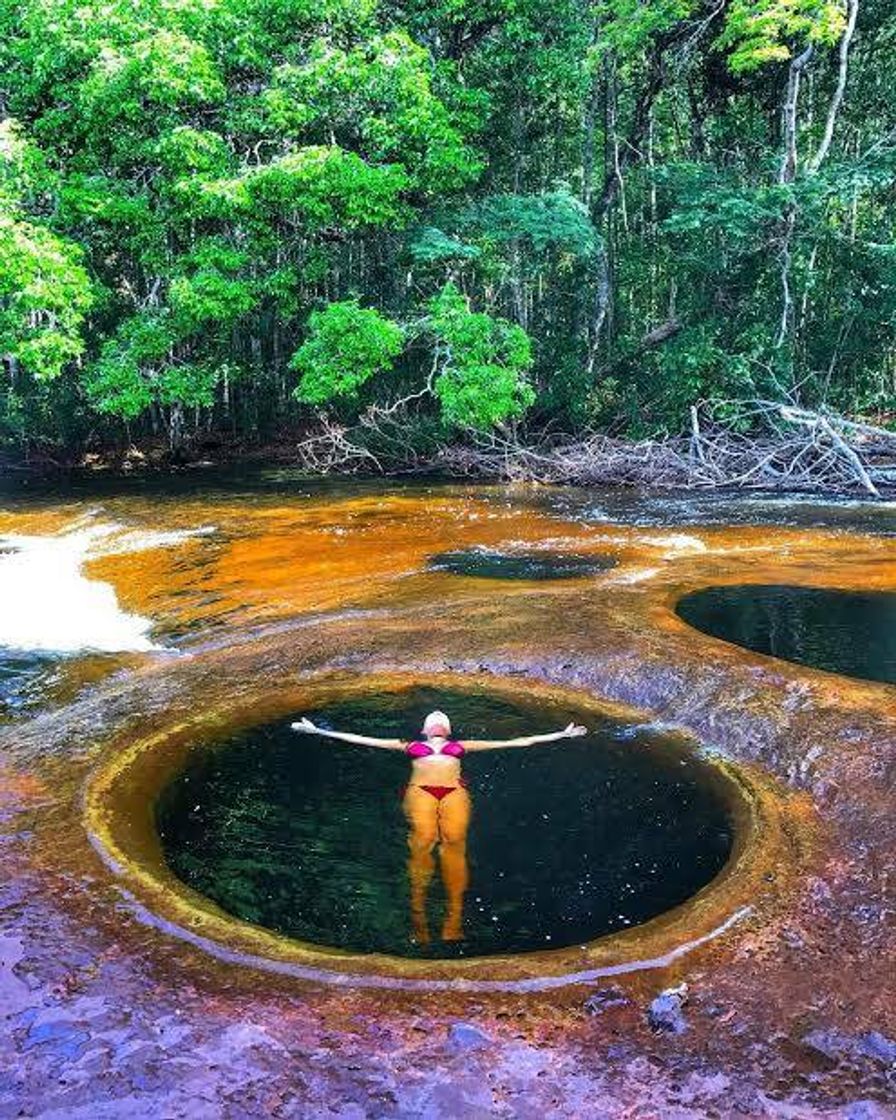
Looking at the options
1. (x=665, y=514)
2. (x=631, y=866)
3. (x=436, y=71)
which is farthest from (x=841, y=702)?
(x=436, y=71)

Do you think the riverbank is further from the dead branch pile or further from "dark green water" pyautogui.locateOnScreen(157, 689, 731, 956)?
"dark green water" pyautogui.locateOnScreen(157, 689, 731, 956)

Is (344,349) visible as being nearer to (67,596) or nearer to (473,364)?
(473,364)

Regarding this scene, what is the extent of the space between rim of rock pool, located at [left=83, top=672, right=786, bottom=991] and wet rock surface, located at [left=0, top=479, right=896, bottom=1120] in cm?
9

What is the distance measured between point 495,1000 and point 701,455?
14.1m

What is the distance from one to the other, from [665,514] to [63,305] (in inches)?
368

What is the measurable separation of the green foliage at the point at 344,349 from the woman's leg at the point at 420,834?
11428 mm

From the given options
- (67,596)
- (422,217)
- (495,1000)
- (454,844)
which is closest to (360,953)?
(495,1000)

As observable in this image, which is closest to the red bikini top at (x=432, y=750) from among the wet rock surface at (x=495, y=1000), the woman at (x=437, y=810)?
the woman at (x=437, y=810)

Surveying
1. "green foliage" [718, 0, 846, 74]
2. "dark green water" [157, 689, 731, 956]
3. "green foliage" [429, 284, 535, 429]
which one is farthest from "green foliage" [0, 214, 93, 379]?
"green foliage" [718, 0, 846, 74]

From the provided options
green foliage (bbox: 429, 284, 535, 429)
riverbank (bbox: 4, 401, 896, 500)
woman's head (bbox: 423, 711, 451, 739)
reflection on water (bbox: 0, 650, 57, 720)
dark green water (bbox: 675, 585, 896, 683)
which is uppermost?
green foliage (bbox: 429, 284, 535, 429)

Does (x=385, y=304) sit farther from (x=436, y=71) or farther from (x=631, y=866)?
(x=631, y=866)

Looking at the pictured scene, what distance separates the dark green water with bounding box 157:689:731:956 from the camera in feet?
16.2

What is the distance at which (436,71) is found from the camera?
A: 18297mm

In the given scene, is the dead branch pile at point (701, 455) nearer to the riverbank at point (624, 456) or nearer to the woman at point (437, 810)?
the riverbank at point (624, 456)
